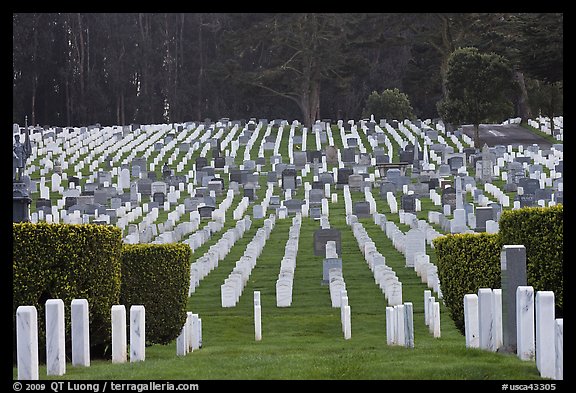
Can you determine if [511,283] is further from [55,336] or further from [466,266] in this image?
[55,336]

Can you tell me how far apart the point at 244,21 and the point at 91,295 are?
7419 cm

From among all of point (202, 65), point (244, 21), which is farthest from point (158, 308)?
point (202, 65)

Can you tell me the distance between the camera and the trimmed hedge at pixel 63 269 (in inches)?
572

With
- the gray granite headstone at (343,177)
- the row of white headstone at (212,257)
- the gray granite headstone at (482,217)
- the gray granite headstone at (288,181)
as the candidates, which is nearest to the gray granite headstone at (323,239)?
the row of white headstone at (212,257)

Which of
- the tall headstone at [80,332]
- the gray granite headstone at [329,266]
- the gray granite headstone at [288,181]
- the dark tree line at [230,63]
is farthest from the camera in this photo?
the dark tree line at [230,63]

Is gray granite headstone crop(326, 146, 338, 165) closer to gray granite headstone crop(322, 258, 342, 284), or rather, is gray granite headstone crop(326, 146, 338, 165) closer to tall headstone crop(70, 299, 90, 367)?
gray granite headstone crop(322, 258, 342, 284)

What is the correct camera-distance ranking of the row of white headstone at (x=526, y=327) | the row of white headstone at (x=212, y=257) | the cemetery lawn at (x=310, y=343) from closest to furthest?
the row of white headstone at (x=526, y=327) → the cemetery lawn at (x=310, y=343) → the row of white headstone at (x=212, y=257)

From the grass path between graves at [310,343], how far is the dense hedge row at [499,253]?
78 centimetres

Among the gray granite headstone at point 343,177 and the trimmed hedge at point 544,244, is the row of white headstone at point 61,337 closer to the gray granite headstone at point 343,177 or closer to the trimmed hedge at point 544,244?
the trimmed hedge at point 544,244

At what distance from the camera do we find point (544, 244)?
14914 millimetres

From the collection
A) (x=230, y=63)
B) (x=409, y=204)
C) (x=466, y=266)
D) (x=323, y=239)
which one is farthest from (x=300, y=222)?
(x=230, y=63)

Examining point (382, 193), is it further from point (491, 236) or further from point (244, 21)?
point (244, 21)

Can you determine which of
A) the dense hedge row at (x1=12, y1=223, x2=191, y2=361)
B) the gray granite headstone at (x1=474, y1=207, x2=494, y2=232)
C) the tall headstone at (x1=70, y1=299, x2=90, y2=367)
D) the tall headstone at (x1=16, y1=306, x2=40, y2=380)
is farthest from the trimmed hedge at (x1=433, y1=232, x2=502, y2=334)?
the gray granite headstone at (x1=474, y1=207, x2=494, y2=232)

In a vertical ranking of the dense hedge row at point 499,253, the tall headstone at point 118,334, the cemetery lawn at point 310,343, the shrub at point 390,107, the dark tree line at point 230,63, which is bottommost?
the cemetery lawn at point 310,343
